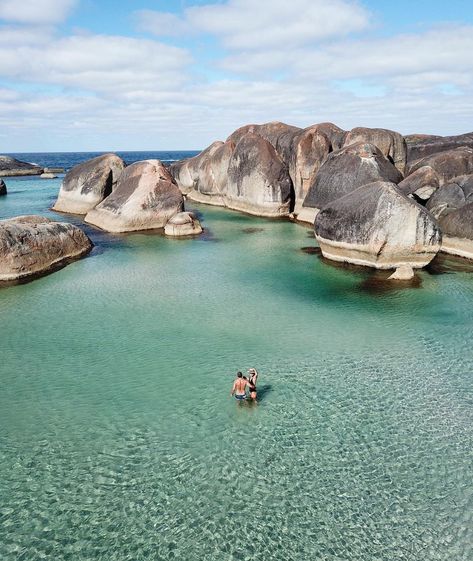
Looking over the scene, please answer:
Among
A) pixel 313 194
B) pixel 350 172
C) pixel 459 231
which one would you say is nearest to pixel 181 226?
pixel 313 194

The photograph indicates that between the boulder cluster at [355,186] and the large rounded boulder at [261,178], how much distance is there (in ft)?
0.25

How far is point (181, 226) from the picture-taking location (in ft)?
91.7

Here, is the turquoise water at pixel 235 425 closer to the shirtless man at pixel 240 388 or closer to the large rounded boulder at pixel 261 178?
the shirtless man at pixel 240 388

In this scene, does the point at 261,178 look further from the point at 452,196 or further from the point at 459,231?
the point at 459,231

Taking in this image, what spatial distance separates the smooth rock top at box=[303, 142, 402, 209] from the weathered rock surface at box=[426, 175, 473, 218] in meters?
3.35

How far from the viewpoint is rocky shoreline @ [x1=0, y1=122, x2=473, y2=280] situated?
1964cm

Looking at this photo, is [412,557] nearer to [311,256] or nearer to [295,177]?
[311,256]

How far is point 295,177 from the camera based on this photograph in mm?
34500

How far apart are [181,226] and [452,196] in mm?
15451

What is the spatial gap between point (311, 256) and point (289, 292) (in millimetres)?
6109

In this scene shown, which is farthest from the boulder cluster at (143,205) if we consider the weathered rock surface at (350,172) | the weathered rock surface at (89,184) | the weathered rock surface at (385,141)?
→ the weathered rock surface at (385,141)

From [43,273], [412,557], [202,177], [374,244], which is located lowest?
[412,557]

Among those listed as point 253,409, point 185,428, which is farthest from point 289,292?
point 185,428

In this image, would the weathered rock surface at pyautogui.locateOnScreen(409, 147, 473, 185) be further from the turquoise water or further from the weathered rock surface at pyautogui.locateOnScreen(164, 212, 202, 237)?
the weathered rock surface at pyautogui.locateOnScreen(164, 212, 202, 237)
